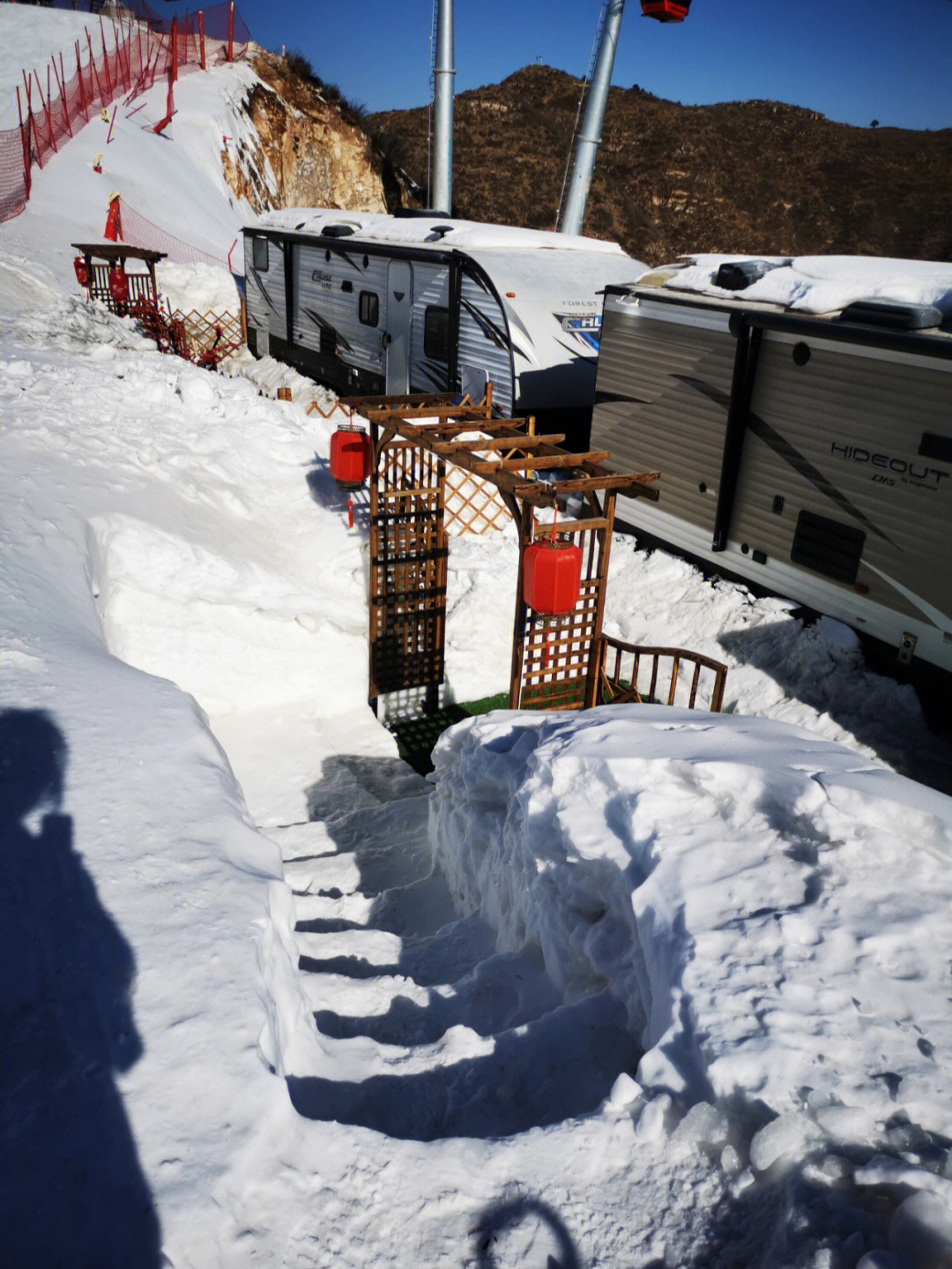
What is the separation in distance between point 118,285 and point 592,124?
39.8ft

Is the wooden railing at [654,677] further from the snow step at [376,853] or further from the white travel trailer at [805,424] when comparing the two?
the snow step at [376,853]

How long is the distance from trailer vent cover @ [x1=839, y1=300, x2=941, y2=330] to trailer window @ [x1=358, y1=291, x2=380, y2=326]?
9.92 meters

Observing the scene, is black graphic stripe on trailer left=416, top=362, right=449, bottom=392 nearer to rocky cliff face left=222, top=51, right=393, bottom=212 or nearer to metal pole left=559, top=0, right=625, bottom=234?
metal pole left=559, top=0, right=625, bottom=234

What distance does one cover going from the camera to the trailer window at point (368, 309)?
55.9 feet

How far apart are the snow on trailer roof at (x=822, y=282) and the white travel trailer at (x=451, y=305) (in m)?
2.91

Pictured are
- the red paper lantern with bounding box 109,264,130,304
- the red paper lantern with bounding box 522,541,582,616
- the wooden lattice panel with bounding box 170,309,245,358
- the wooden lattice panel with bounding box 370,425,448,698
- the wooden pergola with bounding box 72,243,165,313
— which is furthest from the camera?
the wooden lattice panel with bounding box 170,309,245,358

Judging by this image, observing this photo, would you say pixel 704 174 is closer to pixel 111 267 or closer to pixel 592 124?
pixel 592 124

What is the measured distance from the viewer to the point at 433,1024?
430cm

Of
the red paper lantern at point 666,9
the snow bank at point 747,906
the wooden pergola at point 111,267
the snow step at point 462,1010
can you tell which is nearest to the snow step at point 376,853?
the snow bank at point 747,906

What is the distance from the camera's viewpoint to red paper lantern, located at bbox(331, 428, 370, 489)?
10.3 m

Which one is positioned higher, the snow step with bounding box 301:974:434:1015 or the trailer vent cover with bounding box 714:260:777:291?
the trailer vent cover with bounding box 714:260:777:291

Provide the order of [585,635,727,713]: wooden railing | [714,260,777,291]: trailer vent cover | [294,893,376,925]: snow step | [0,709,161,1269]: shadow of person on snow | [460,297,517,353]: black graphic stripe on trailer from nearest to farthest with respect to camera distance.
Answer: [0,709,161,1269]: shadow of person on snow → [294,893,376,925]: snow step → [585,635,727,713]: wooden railing → [714,260,777,291]: trailer vent cover → [460,297,517,353]: black graphic stripe on trailer

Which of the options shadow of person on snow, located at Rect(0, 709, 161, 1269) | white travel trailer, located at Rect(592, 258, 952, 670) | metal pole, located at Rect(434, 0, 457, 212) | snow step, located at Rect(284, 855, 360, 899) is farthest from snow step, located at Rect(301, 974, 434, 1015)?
metal pole, located at Rect(434, 0, 457, 212)

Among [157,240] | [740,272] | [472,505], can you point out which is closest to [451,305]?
[472,505]
